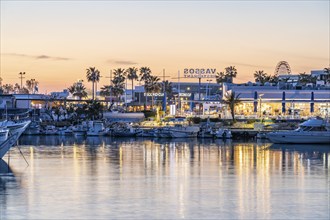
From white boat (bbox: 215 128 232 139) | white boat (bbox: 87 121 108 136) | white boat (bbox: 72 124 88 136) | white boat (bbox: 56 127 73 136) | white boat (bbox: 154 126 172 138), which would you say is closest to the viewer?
white boat (bbox: 215 128 232 139)

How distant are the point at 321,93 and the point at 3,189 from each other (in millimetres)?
123932

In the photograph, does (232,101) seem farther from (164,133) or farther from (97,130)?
(164,133)

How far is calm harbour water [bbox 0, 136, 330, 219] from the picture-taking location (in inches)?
1332

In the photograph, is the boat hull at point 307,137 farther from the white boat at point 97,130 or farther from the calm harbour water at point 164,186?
the white boat at point 97,130

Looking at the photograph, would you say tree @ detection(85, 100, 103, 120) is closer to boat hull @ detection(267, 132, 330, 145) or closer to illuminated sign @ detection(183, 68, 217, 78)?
illuminated sign @ detection(183, 68, 217, 78)

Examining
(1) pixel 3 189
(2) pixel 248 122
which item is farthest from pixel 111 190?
(2) pixel 248 122

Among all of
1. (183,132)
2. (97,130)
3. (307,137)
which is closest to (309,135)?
(307,137)

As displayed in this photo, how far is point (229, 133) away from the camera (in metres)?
108

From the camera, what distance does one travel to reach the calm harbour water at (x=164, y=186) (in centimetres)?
3384

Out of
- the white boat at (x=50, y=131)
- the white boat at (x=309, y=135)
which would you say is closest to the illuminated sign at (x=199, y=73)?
the white boat at (x=50, y=131)

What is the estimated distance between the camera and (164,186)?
4362cm

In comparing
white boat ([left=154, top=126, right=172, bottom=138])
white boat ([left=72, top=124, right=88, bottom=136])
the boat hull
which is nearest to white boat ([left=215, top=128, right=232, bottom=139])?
white boat ([left=154, top=126, right=172, bottom=138])

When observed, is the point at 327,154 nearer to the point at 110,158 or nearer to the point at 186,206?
the point at 110,158

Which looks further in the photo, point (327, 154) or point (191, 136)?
point (191, 136)
